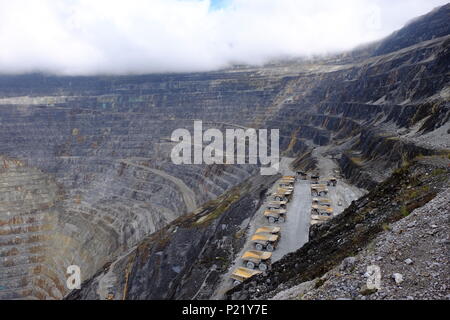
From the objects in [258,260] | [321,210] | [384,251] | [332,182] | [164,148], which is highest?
[384,251]

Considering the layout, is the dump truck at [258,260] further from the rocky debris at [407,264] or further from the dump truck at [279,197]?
the dump truck at [279,197]

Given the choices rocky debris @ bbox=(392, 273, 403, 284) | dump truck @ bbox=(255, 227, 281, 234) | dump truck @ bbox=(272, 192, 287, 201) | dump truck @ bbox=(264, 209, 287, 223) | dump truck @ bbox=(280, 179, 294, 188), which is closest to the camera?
rocky debris @ bbox=(392, 273, 403, 284)

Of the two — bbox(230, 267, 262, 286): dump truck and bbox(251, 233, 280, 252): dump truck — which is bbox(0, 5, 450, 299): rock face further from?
bbox(251, 233, 280, 252): dump truck

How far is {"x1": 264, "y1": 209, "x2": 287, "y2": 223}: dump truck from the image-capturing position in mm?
42219

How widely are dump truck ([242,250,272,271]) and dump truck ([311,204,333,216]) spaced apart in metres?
12.2

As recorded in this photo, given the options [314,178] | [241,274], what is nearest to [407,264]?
[241,274]

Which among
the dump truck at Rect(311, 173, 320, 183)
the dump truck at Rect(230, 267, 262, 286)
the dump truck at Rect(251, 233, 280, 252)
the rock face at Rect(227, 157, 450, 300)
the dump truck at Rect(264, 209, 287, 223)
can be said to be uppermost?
the rock face at Rect(227, 157, 450, 300)

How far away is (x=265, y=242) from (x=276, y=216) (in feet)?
23.5

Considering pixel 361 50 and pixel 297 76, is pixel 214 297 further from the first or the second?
pixel 361 50

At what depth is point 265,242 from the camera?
3562 cm

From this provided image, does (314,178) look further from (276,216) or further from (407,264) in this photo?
(407,264)

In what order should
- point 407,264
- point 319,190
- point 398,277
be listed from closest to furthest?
point 398,277
point 407,264
point 319,190

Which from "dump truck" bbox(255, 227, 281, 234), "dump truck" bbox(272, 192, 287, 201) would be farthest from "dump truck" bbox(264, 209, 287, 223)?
"dump truck" bbox(272, 192, 287, 201)
